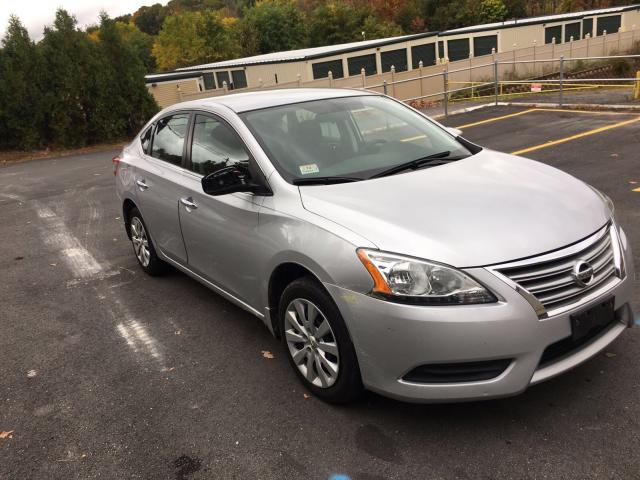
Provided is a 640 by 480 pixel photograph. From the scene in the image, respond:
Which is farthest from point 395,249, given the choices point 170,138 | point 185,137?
point 170,138

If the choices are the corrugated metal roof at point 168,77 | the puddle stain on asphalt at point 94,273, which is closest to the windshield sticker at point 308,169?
the puddle stain on asphalt at point 94,273

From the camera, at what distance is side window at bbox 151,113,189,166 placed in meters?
4.65

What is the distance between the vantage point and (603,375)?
325cm

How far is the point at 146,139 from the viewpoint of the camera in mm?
5473

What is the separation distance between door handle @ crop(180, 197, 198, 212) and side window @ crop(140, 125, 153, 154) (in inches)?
48.1

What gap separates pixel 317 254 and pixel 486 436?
124cm

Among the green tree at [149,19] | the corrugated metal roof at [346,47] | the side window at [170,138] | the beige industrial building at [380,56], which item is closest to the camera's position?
the side window at [170,138]

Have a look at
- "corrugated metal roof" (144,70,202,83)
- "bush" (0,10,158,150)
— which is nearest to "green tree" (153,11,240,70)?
"corrugated metal roof" (144,70,202,83)

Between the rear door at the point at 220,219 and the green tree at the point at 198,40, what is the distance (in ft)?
227

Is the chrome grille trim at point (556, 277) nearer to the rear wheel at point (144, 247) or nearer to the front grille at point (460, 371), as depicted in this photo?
the front grille at point (460, 371)

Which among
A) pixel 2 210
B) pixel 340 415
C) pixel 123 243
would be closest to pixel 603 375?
pixel 340 415

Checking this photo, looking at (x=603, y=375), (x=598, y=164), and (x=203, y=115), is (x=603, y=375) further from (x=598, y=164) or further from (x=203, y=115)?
(x=598, y=164)

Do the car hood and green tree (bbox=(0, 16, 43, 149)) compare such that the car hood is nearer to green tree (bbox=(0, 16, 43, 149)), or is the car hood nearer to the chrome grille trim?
the chrome grille trim

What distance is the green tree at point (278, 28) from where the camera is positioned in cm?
7275
